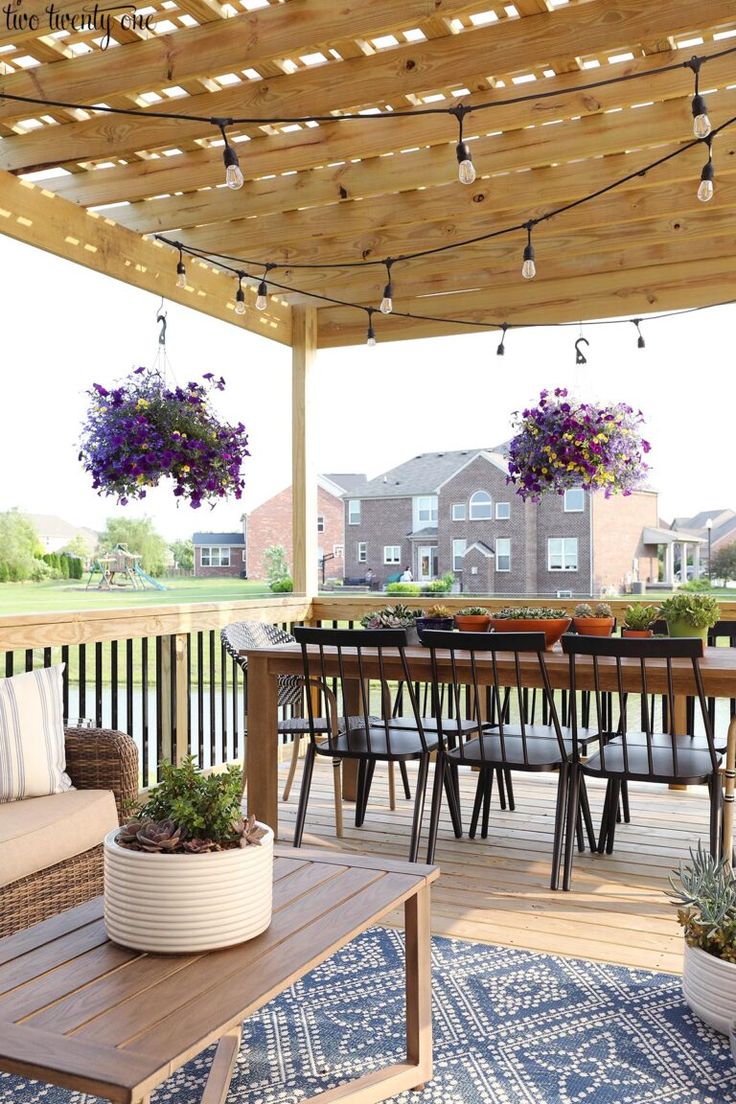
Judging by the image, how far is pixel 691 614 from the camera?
3924 millimetres

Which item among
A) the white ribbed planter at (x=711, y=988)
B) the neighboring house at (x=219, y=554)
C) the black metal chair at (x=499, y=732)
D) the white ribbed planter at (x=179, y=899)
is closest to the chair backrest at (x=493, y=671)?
the black metal chair at (x=499, y=732)

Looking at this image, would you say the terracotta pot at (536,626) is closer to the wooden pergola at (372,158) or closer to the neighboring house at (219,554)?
the wooden pergola at (372,158)

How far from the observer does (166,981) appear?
5.96ft

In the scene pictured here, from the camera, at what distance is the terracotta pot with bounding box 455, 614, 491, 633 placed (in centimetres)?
428

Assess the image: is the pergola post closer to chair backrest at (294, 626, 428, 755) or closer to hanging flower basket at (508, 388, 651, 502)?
hanging flower basket at (508, 388, 651, 502)

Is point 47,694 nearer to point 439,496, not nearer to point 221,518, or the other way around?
point 221,518

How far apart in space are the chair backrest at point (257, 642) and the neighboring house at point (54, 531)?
0.86 metres

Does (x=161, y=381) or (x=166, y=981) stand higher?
(x=161, y=381)

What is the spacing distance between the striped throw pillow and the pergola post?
9.94 feet

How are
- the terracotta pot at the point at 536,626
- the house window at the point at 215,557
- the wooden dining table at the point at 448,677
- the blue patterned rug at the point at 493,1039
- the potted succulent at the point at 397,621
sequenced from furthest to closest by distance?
the house window at the point at 215,557 → the potted succulent at the point at 397,621 → the terracotta pot at the point at 536,626 → the wooden dining table at the point at 448,677 → the blue patterned rug at the point at 493,1039

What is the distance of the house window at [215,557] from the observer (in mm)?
5699

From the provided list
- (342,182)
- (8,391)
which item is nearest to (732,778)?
(342,182)

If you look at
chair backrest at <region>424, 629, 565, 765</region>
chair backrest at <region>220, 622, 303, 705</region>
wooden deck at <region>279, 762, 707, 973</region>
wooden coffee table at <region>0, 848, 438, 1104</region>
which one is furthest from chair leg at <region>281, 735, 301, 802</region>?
wooden coffee table at <region>0, 848, 438, 1104</region>

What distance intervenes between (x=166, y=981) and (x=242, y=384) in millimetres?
4536
